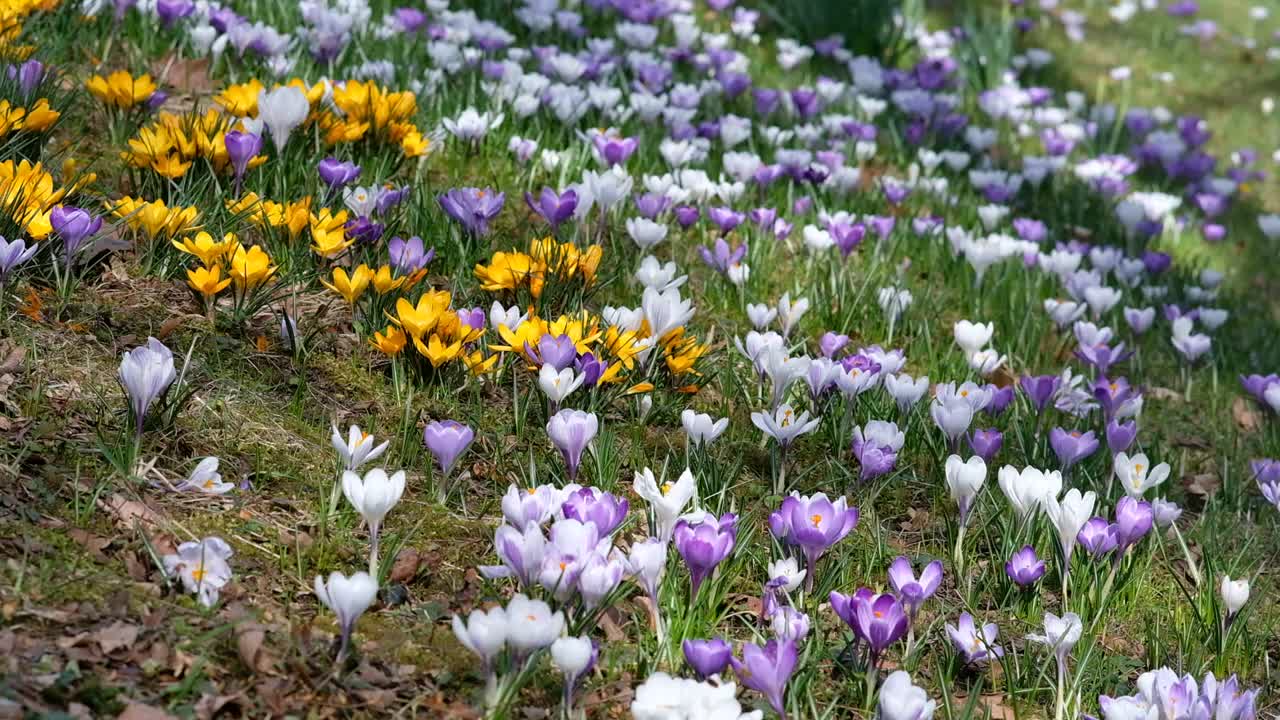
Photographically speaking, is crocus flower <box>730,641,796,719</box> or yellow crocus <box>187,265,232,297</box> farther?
yellow crocus <box>187,265,232,297</box>

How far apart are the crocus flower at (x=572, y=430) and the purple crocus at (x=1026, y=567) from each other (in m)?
0.97

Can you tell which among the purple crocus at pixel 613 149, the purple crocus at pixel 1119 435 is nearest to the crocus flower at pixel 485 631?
the purple crocus at pixel 1119 435

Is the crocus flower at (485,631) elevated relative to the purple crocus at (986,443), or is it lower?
elevated

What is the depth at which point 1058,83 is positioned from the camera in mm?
8562

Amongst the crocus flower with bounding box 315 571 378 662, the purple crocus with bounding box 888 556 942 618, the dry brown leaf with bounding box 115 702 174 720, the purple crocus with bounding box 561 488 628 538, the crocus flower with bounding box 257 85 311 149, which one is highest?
the crocus flower with bounding box 257 85 311 149

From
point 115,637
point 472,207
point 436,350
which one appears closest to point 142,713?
point 115,637

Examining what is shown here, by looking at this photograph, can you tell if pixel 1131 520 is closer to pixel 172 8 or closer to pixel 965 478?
pixel 965 478

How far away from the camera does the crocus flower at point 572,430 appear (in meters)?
2.56

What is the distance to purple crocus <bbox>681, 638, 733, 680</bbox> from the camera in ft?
6.78

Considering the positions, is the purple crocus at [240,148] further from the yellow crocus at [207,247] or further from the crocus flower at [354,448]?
the crocus flower at [354,448]

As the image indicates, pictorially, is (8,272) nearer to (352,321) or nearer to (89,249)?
(89,249)

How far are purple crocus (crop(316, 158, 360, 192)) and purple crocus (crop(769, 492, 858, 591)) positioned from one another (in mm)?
1712

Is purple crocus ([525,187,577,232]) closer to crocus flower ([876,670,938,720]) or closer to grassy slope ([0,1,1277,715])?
grassy slope ([0,1,1277,715])

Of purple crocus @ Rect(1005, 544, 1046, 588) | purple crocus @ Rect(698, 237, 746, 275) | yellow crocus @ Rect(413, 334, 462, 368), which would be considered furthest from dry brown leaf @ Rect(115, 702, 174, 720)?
purple crocus @ Rect(698, 237, 746, 275)
